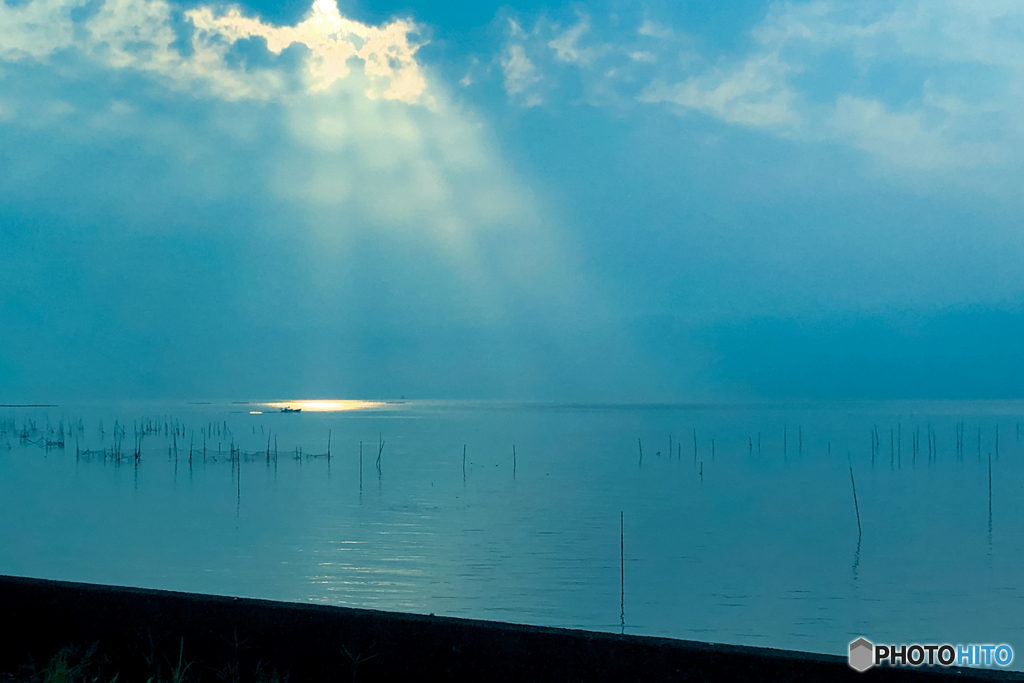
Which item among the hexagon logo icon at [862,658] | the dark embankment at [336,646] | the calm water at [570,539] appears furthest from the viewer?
the calm water at [570,539]

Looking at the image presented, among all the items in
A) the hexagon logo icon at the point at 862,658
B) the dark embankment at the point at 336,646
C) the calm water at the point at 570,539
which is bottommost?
the calm water at the point at 570,539

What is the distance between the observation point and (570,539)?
807 inches

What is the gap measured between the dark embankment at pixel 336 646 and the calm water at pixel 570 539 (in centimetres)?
855

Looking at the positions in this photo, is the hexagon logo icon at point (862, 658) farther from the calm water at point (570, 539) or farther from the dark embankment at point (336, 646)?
the calm water at point (570, 539)

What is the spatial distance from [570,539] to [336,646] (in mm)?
15792

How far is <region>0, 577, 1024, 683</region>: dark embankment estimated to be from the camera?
14.9 feet

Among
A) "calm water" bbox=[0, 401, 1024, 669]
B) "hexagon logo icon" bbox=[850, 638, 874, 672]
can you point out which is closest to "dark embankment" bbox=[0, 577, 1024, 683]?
"hexagon logo icon" bbox=[850, 638, 874, 672]

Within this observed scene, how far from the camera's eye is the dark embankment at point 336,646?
4.55 metres

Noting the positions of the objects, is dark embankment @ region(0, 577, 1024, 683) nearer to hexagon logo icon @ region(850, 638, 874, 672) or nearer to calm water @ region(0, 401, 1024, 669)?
hexagon logo icon @ region(850, 638, 874, 672)

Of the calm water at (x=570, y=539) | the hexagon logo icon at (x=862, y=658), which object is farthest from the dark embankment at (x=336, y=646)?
the calm water at (x=570, y=539)

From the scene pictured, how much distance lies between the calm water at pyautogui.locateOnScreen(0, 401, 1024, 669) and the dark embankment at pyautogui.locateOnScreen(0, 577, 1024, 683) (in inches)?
337

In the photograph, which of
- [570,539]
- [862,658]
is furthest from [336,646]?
[570,539]

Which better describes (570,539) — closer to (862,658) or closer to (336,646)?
(336,646)

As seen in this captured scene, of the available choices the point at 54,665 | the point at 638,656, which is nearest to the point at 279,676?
the point at 54,665
